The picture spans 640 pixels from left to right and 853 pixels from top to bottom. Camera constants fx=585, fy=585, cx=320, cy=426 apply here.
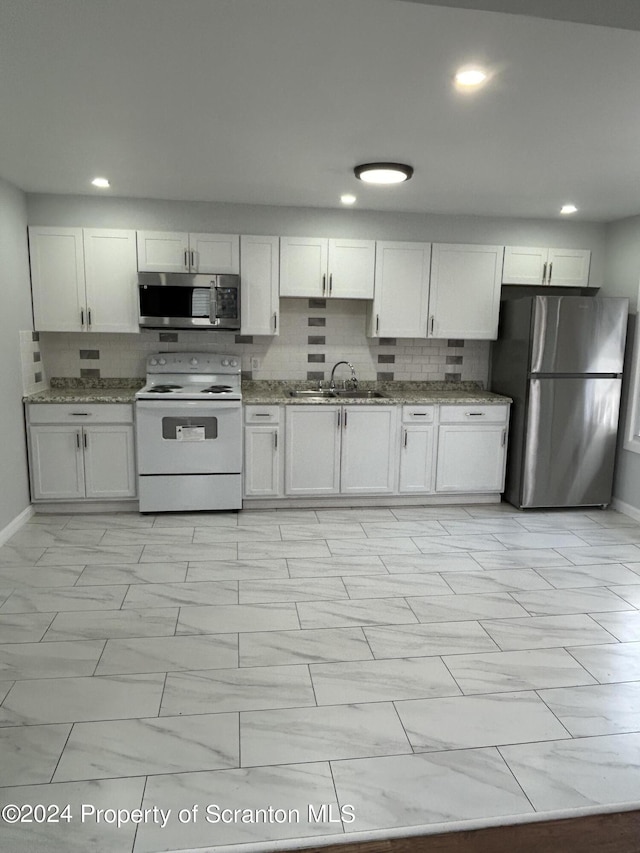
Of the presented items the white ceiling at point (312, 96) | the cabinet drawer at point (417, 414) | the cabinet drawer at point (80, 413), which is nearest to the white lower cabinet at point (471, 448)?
the cabinet drawer at point (417, 414)

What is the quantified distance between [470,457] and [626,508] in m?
1.30

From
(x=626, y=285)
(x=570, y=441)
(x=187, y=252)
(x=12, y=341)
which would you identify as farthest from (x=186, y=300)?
(x=626, y=285)

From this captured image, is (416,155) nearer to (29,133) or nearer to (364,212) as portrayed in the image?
(364,212)

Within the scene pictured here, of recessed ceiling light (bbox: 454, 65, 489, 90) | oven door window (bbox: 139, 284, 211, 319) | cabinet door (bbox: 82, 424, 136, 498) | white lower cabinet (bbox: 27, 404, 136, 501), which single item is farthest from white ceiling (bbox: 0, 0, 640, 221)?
cabinet door (bbox: 82, 424, 136, 498)

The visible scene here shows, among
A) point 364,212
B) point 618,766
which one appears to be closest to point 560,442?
point 364,212

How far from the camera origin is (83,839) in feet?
5.47

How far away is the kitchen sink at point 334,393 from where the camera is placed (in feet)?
16.0

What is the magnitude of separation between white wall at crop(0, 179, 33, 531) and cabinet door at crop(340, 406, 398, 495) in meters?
2.38

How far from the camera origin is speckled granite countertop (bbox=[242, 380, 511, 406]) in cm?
456

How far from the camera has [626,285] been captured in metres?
4.73

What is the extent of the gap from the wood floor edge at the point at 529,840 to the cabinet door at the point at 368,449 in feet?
10.1

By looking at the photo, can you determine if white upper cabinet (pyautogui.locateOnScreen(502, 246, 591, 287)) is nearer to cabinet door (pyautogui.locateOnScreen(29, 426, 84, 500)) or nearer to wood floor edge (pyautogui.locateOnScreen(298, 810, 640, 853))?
cabinet door (pyautogui.locateOnScreen(29, 426, 84, 500))

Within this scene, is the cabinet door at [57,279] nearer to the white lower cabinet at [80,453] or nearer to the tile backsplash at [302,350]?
the tile backsplash at [302,350]

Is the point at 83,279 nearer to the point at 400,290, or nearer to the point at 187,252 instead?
the point at 187,252
